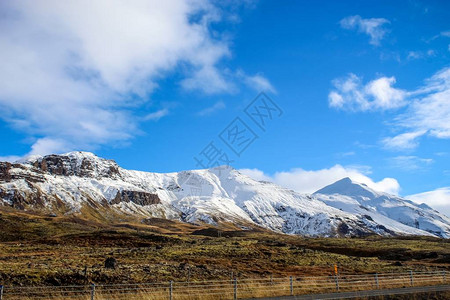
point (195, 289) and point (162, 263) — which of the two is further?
point (162, 263)

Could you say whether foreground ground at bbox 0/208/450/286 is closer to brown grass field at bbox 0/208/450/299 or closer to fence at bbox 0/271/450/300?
brown grass field at bbox 0/208/450/299

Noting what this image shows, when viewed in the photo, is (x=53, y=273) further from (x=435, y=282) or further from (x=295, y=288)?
(x=435, y=282)

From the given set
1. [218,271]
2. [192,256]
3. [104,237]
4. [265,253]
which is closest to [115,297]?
[218,271]

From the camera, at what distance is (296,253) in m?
63.2

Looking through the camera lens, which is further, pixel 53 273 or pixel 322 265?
pixel 322 265

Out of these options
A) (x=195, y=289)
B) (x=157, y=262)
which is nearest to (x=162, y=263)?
(x=157, y=262)

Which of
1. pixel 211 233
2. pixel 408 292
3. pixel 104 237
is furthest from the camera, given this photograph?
pixel 211 233

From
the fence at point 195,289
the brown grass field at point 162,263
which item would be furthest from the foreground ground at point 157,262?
the fence at point 195,289

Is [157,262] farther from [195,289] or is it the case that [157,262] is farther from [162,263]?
[195,289]

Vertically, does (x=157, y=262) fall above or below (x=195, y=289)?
above

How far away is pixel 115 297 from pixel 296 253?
47076 mm

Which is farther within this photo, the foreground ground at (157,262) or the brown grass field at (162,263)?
the foreground ground at (157,262)

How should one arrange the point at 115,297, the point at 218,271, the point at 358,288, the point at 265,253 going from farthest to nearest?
the point at 265,253, the point at 218,271, the point at 358,288, the point at 115,297

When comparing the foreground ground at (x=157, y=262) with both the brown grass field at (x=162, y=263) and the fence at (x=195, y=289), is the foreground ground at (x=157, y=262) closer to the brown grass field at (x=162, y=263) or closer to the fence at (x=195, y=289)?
the brown grass field at (x=162, y=263)
